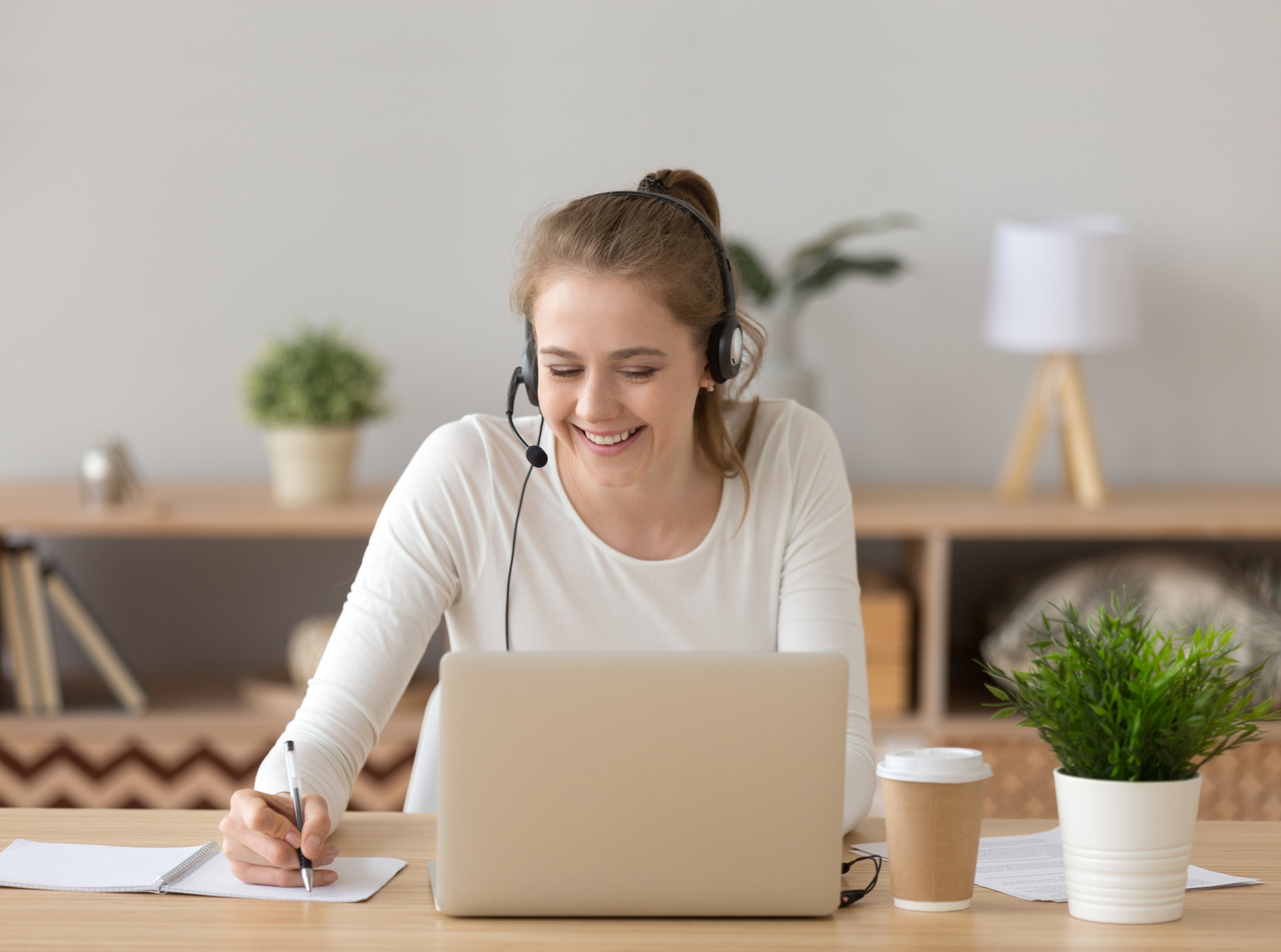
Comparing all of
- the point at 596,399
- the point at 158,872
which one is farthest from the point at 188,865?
the point at 596,399

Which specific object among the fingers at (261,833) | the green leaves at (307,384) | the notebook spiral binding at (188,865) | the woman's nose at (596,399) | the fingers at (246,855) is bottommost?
the notebook spiral binding at (188,865)

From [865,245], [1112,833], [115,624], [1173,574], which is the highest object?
[865,245]

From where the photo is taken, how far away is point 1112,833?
933 mm

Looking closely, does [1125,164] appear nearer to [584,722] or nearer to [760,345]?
[760,345]

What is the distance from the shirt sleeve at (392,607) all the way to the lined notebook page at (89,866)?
0.12m

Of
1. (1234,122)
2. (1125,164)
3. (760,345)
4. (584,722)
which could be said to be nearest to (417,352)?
(760,345)

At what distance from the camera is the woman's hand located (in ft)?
3.35

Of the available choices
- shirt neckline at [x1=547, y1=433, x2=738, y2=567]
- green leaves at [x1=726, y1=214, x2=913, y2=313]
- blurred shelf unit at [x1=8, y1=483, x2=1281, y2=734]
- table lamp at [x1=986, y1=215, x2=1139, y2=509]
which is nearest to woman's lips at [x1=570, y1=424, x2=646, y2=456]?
shirt neckline at [x1=547, y1=433, x2=738, y2=567]

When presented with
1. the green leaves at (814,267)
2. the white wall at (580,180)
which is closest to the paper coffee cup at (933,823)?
the green leaves at (814,267)

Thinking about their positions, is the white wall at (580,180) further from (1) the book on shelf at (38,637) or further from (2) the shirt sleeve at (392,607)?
(2) the shirt sleeve at (392,607)

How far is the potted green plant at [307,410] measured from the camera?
2375 millimetres

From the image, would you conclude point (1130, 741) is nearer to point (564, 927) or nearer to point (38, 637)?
point (564, 927)

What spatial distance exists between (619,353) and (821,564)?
36 centimetres

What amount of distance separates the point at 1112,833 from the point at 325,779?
2.24 feet
